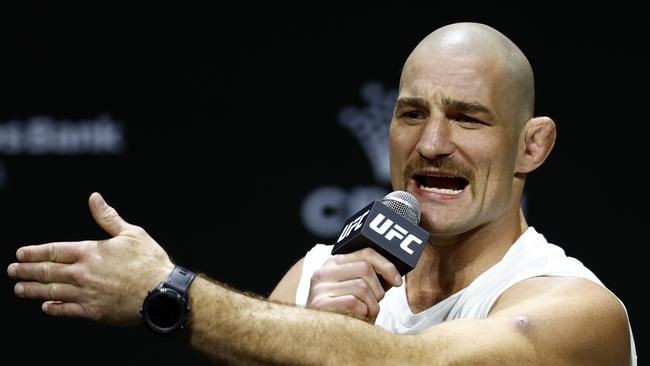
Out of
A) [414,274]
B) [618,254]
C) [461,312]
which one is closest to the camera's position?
[461,312]

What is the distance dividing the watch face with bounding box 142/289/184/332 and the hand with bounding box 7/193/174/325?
0.07 feet

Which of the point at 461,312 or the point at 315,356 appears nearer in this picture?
the point at 315,356

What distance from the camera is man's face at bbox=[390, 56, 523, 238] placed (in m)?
2.50

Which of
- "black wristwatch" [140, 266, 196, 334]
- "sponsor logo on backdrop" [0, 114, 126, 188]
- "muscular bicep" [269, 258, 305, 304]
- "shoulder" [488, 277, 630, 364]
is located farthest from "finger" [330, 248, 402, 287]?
"sponsor logo on backdrop" [0, 114, 126, 188]

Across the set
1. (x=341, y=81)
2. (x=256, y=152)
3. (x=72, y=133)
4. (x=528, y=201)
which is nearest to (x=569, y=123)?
(x=528, y=201)

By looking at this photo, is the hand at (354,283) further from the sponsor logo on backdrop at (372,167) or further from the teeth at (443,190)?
the sponsor logo on backdrop at (372,167)

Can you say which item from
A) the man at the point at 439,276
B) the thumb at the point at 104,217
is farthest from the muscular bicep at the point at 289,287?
the thumb at the point at 104,217

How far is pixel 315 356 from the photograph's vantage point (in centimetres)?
194

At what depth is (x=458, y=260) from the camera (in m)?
2.66

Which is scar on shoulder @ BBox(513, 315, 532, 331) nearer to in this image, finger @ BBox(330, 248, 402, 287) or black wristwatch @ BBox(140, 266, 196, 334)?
finger @ BBox(330, 248, 402, 287)

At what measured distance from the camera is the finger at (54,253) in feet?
6.41

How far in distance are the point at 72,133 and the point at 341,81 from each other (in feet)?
3.02

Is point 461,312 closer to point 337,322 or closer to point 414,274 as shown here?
point 414,274

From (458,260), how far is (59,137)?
1658mm
